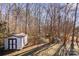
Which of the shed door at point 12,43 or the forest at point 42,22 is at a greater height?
the forest at point 42,22

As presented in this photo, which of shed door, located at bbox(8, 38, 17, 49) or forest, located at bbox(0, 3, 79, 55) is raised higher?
forest, located at bbox(0, 3, 79, 55)

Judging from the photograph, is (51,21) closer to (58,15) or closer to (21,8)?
(58,15)

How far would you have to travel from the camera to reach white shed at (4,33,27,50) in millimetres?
1816

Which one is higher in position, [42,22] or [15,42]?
[42,22]

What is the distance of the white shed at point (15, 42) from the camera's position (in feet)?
5.96

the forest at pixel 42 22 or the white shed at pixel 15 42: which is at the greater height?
the forest at pixel 42 22

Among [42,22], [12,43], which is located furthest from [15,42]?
[42,22]

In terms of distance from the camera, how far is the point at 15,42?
5.97ft

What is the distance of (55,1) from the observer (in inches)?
72.1

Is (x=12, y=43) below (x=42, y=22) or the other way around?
below

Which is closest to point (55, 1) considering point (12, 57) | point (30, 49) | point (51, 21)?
point (51, 21)

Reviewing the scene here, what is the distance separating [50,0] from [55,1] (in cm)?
4

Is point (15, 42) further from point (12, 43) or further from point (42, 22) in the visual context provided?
point (42, 22)

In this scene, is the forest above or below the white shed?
above
